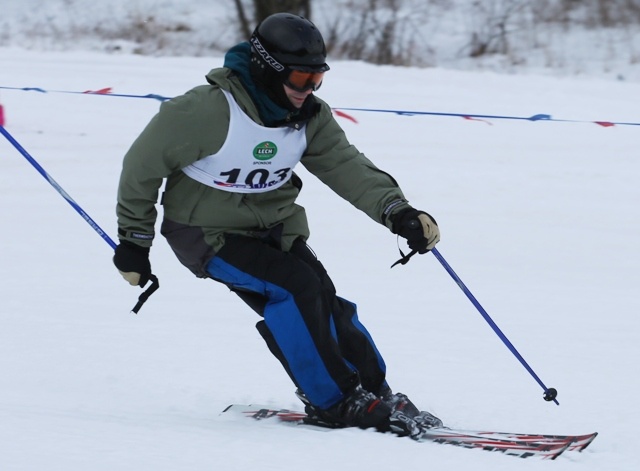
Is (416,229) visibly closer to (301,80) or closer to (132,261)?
(301,80)

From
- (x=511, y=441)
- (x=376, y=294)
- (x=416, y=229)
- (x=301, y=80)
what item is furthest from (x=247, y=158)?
(x=376, y=294)

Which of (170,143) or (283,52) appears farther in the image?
(283,52)

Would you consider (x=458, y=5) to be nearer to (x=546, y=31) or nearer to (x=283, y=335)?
(x=546, y=31)

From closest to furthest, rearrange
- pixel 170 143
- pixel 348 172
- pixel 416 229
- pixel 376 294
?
pixel 170 143 < pixel 416 229 < pixel 348 172 < pixel 376 294

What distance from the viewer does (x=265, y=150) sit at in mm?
3607

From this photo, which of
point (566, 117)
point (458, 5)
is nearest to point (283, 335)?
point (566, 117)

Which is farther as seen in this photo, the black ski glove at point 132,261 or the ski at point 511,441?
the black ski glove at point 132,261

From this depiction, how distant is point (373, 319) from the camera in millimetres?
5539

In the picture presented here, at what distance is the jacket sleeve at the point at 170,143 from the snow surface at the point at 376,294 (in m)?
0.80

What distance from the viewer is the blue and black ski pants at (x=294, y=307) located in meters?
3.62

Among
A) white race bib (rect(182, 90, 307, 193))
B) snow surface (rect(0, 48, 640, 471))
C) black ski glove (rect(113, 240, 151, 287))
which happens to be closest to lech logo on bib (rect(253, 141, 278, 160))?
white race bib (rect(182, 90, 307, 193))

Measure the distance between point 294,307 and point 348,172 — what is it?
1.96 feet

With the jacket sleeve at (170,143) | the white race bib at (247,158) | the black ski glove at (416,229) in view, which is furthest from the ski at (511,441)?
the jacket sleeve at (170,143)

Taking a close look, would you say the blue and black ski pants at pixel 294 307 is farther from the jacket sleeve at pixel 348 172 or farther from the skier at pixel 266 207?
the jacket sleeve at pixel 348 172
